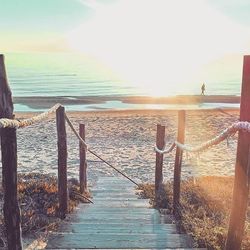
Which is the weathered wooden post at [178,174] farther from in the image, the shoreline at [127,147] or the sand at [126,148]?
the sand at [126,148]

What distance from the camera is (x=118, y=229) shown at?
5.70m

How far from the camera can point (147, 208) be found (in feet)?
24.7

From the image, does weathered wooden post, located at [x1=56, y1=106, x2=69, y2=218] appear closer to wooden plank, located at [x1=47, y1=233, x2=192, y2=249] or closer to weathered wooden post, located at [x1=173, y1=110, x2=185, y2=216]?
wooden plank, located at [x1=47, y1=233, x2=192, y2=249]

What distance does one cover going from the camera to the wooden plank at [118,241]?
15.7ft

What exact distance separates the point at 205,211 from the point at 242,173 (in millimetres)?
3323

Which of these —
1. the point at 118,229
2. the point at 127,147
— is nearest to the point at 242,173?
the point at 118,229

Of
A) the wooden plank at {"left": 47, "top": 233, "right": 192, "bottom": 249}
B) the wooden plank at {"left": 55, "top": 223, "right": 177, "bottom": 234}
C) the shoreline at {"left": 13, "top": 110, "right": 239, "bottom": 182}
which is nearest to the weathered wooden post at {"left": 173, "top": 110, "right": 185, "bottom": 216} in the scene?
the wooden plank at {"left": 55, "top": 223, "right": 177, "bottom": 234}

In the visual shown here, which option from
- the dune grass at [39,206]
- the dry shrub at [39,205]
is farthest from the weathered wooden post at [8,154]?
the dry shrub at [39,205]

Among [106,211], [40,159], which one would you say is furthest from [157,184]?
[40,159]

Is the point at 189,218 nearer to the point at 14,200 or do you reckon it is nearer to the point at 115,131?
the point at 14,200

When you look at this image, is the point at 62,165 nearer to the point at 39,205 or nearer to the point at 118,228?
the point at 39,205

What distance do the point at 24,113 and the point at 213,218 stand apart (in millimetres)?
29000

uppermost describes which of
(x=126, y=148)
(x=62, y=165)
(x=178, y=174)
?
(x=62, y=165)

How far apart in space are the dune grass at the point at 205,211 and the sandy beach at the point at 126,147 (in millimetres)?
856
